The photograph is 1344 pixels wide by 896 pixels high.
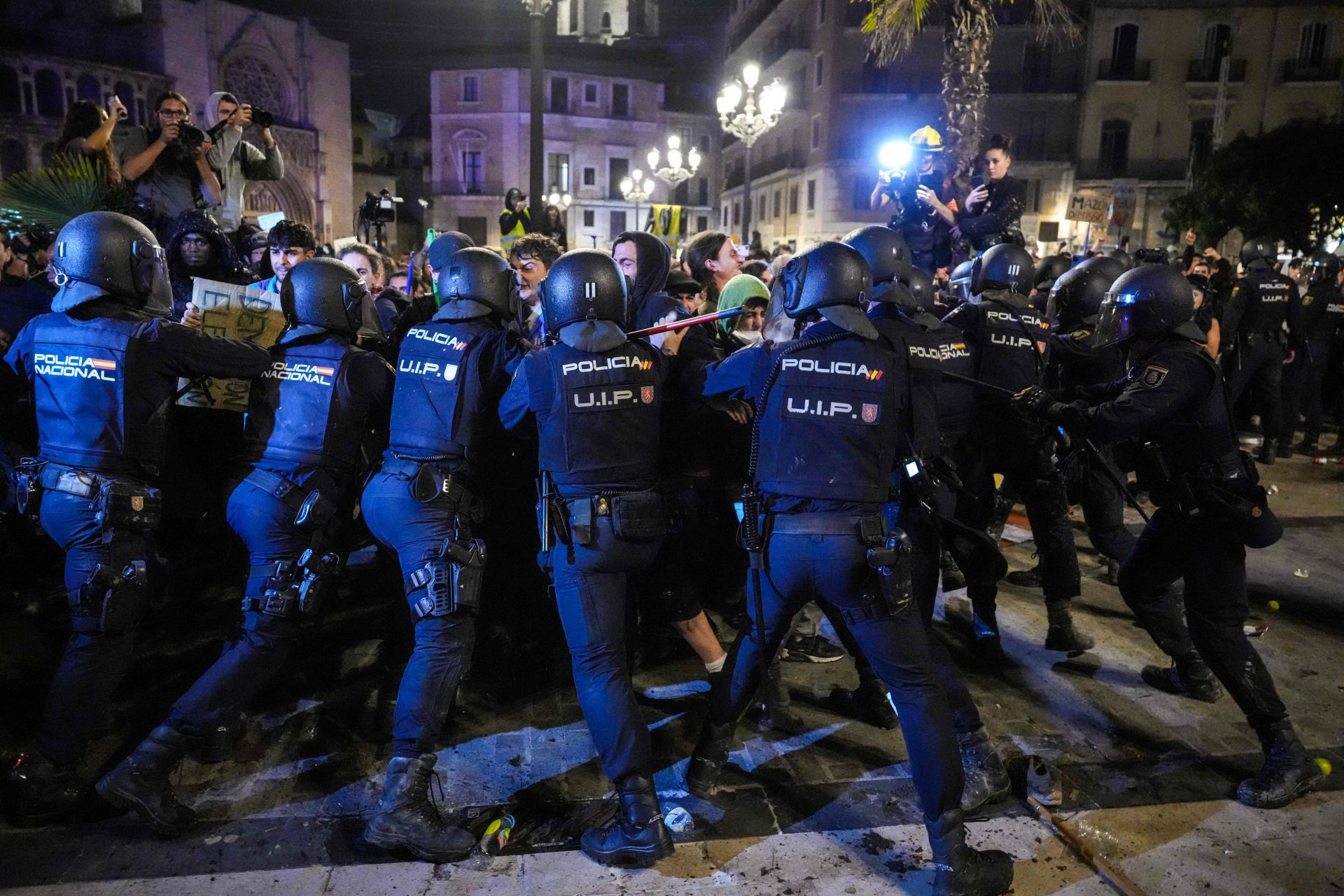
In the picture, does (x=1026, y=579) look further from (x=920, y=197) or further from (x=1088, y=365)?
(x=920, y=197)

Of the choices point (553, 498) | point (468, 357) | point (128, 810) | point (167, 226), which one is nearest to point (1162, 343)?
point (553, 498)

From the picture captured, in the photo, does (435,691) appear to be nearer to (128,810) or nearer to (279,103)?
(128,810)

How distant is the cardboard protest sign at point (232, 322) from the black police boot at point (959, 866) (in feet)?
12.4

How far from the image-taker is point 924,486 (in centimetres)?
358

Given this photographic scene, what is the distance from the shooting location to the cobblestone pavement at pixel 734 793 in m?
3.28

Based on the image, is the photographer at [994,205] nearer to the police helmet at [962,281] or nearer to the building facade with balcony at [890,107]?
the police helmet at [962,281]

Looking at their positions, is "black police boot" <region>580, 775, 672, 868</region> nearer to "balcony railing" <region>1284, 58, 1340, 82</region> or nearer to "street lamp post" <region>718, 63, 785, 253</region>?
"street lamp post" <region>718, 63, 785, 253</region>

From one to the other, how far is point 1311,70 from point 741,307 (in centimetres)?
4281

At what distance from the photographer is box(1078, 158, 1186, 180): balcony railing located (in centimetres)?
3700

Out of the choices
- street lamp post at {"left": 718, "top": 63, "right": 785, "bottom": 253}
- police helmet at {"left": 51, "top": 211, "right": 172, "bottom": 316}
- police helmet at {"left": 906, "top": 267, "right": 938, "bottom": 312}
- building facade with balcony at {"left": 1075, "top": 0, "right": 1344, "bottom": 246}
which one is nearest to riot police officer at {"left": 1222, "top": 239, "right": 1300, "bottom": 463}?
police helmet at {"left": 906, "top": 267, "right": 938, "bottom": 312}

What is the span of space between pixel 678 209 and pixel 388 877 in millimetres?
9218

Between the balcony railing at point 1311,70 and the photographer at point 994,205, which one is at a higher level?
the balcony railing at point 1311,70

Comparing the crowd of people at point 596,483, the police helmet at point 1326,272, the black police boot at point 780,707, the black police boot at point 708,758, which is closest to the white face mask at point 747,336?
the crowd of people at point 596,483

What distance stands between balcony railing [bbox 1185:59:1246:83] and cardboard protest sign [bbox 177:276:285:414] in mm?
42156
